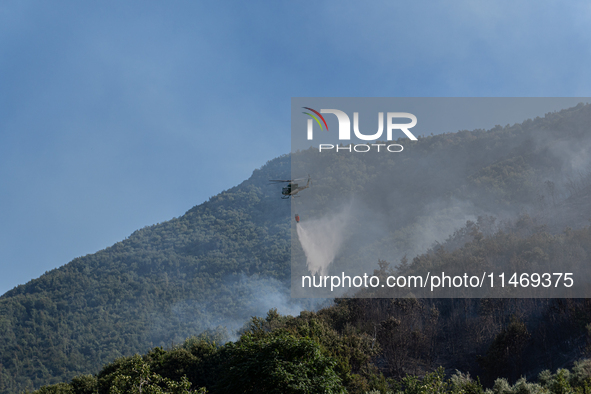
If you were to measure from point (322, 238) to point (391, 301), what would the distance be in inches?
3421

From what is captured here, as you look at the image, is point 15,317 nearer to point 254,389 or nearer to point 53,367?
point 53,367

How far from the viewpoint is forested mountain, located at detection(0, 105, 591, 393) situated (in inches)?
1734

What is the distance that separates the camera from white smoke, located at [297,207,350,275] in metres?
127

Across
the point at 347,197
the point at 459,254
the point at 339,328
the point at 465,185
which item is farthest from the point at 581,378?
the point at 347,197

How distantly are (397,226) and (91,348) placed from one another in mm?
102689

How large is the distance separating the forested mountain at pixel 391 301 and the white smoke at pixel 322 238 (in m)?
10.6

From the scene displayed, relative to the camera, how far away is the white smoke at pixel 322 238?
127 metres

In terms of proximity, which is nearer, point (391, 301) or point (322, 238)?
point (391, 301)

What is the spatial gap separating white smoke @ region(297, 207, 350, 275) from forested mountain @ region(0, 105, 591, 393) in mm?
10575

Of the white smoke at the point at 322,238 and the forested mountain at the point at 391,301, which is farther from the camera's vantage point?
the white smoke at the point at 322,238

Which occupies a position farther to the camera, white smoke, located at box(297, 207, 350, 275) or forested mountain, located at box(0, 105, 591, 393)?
white smoke, located at box(297, 207, 350, 275)

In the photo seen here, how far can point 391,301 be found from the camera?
56.3 m

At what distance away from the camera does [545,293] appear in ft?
171

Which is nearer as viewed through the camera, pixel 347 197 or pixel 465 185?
pixel 465 185
